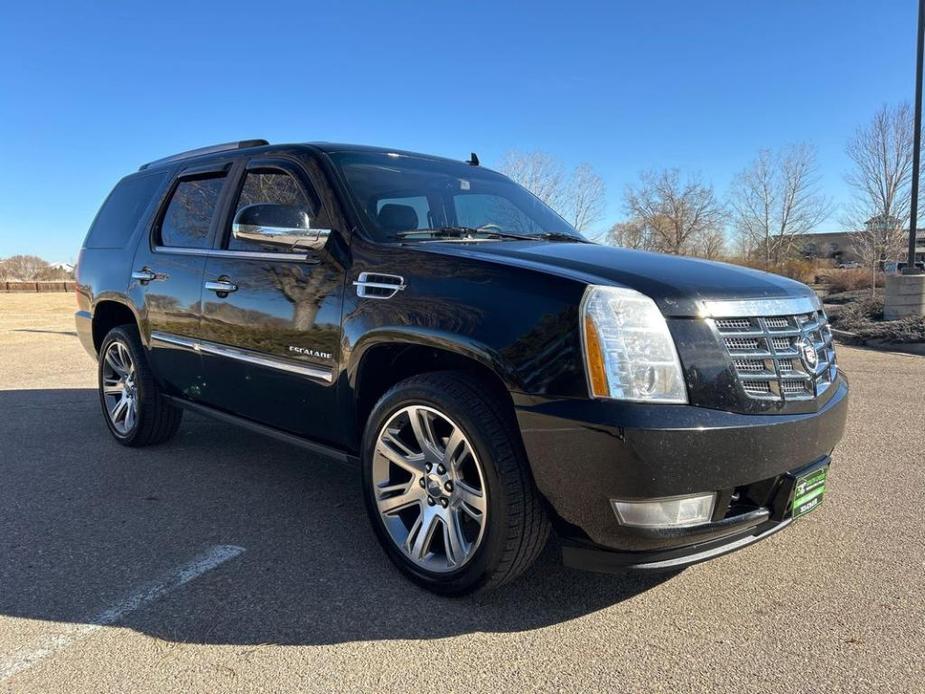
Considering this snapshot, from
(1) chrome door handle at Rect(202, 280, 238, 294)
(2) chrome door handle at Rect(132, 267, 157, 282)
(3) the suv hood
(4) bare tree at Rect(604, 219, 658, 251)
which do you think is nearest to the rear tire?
(2) chrome door handle at Rect(132, 267, 157, 282)

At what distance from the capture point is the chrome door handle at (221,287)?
3682mm

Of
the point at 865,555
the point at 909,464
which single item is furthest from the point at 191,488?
Result: the point at 909,464

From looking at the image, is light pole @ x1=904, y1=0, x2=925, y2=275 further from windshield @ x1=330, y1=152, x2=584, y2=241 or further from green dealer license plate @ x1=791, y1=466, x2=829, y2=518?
green dealer license plate @ x1=791, y1=466, x2=829, y2=518

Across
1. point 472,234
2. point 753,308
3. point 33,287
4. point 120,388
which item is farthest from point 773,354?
point 33,287

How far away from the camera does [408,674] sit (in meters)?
2.27

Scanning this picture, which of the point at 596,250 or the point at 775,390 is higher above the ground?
the point at 596,250

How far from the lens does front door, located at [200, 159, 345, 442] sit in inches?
126

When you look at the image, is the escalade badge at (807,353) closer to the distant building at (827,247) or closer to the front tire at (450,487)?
the front tire at (450,487)

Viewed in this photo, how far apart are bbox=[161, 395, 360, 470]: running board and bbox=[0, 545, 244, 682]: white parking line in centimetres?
58

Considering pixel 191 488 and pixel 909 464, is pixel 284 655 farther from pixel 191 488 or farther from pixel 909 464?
pixel 909 464

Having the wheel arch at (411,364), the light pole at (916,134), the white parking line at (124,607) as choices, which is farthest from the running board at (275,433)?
the light pole at (916,134)

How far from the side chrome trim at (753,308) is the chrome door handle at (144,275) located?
348cm

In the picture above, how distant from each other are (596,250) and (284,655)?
7.11 feet

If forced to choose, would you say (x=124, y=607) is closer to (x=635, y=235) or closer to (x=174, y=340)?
(x=174, y=340)
